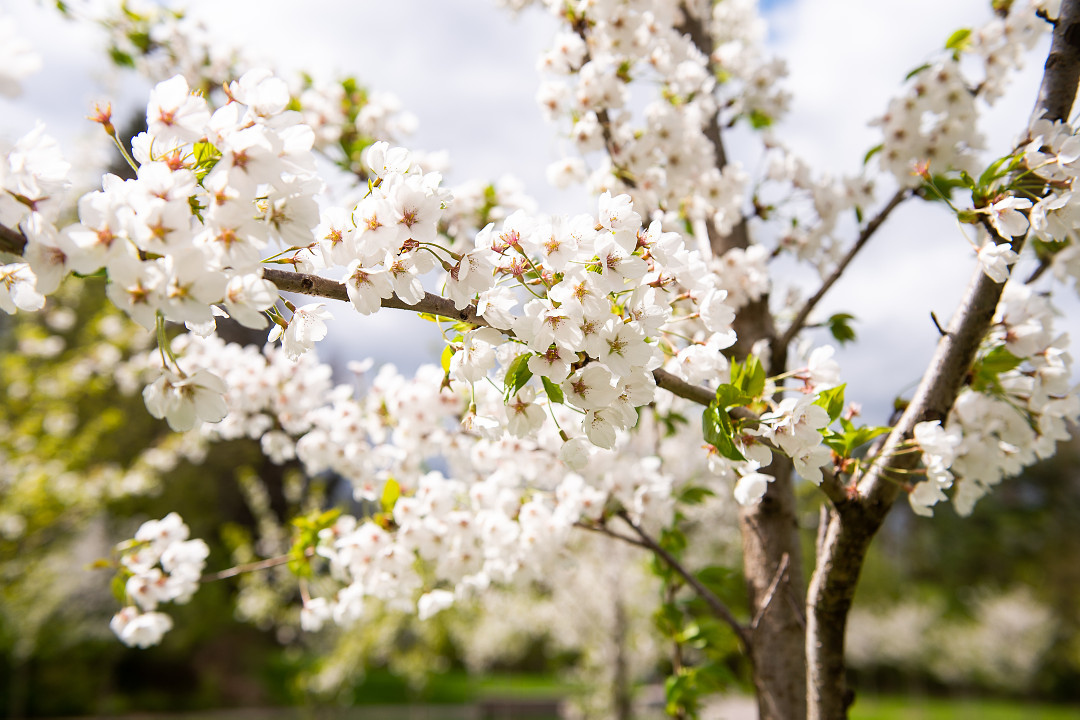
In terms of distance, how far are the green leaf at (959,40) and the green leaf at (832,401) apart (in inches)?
69.3

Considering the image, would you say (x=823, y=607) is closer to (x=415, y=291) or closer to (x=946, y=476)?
(x=946, y=476)

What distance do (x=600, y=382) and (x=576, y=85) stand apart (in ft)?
5.34

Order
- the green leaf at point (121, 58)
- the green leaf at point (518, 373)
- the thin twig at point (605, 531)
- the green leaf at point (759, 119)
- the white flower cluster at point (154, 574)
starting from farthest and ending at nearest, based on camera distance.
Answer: the green leaf at point (121, 58) < the green leaf at point (759, 119) < the white flower cluster at point (154, 574) < the thin twig at point (605, 531) < the green leaf at point (518, 373)

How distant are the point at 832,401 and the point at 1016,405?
907mm

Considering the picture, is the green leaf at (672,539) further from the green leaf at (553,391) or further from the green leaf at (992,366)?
the green leaf at (553,391)

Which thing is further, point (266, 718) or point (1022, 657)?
point (1022, 657)

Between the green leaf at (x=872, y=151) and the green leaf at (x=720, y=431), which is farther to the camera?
the green leaf at (x=872, y=151)

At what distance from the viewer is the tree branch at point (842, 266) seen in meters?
2.21

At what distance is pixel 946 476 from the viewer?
1.44m

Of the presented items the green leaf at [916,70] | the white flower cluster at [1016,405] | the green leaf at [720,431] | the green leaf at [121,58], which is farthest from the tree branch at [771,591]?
the green leaf at [121,58]

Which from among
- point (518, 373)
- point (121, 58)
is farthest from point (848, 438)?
point (121, 58)

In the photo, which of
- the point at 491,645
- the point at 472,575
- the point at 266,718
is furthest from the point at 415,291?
the point at 266,718

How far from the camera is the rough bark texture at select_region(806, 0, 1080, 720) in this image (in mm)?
1535

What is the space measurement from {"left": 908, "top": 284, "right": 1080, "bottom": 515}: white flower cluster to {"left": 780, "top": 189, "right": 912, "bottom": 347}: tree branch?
50cm
